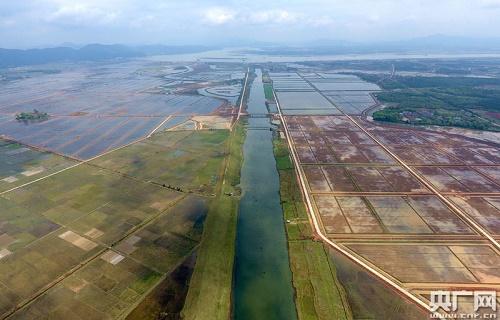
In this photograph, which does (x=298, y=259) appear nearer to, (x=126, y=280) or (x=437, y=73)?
(x=126, y=280)

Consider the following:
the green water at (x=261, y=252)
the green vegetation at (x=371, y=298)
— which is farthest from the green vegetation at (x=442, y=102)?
the green vegetation at (x=371, y=298)

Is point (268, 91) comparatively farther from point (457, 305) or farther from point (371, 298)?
point (457, 305)

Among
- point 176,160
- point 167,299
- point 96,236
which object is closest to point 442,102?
point 176,160

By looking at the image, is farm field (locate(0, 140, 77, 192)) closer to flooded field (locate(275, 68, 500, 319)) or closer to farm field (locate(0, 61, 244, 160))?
farm field (locate(0, 61, 244, 160))

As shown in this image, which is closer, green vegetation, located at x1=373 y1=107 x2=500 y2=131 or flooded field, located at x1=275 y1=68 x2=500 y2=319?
flooded field, located at x1=275 y1=68 x2=500 y2=319

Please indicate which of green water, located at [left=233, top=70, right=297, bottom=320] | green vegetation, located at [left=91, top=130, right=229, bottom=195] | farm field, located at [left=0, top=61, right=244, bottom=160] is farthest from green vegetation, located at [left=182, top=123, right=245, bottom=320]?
farm field, located at [left=0, top=61, right=244, bottom=160]

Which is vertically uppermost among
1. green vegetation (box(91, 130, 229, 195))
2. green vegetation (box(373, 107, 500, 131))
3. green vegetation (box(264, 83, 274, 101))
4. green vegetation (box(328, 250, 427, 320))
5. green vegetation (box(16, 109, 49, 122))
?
green vegetation (box(264, 83, 274, 101))

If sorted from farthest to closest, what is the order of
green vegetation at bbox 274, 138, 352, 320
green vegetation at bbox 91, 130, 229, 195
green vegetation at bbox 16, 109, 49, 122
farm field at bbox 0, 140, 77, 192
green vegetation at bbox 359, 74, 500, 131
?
1. green vegetation at bbox 16, 109, 49, 122
2. green vegetation at bbox 359, 74, 500, 131
3. farm field at bbox 0, 140, 77, 192
4. green vegetation at bbox 91, 130, 229, 195
5. green vegetation at bbox 274, 138, 352, 320
